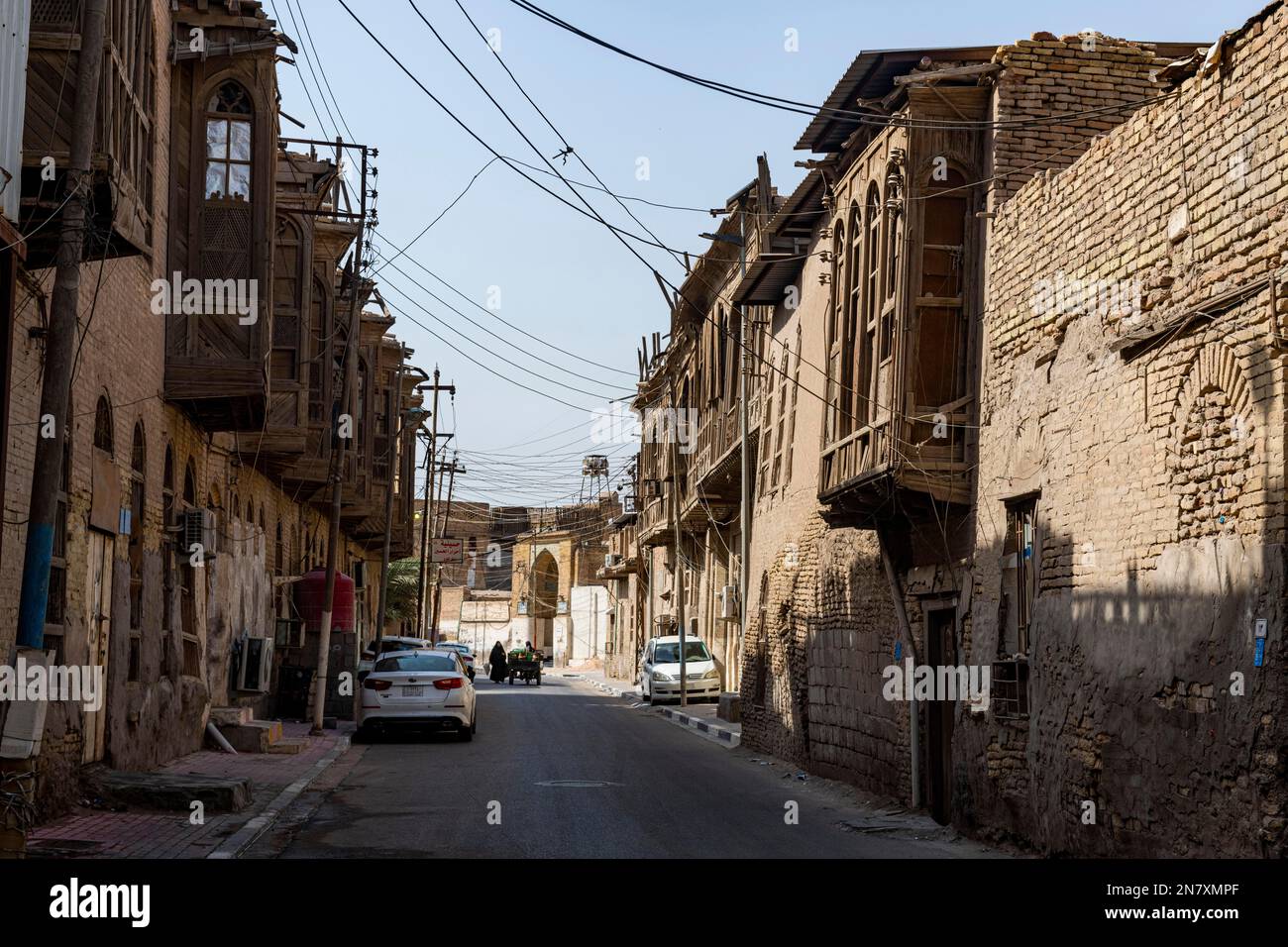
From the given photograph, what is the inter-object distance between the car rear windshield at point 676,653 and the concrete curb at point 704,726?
2163 millimetres

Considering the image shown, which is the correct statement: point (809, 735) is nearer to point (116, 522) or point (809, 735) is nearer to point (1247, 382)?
point (116, 522)

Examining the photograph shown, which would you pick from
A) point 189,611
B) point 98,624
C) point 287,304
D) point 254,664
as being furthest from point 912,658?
point 287,304

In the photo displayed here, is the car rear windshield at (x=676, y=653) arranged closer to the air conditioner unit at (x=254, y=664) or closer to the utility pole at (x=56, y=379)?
the air conditioner unit at (x=254, y=664)

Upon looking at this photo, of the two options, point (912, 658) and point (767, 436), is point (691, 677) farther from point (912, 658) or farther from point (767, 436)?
point (912, 658)

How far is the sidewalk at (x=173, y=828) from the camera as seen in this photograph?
11008 millimetres

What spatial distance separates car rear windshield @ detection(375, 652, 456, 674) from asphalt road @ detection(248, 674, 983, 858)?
1.23 metres

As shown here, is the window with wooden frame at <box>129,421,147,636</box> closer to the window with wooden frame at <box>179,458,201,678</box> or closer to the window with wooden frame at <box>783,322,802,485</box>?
the window with wooden frame at <box>179,458,201,678</box>

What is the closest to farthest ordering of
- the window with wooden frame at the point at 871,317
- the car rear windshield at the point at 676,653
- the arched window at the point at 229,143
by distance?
1. the window with wooden frame at the point at 871,317
2. the arched window at the point at 229,143
3. the car rear windshield at the point at 676,653

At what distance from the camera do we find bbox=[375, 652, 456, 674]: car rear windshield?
25.2 m

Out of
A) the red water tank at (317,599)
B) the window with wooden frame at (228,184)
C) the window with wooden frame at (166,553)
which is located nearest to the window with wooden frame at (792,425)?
the window with wooden frame at (228,184)

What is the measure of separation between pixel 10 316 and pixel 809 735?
12.3 metres

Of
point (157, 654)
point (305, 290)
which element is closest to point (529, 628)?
point (305, 290)

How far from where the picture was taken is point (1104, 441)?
37.5 ft

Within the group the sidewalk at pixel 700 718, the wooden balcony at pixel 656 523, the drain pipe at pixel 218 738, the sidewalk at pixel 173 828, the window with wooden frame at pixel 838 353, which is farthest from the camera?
the wooden balcony at pixel 656 523
